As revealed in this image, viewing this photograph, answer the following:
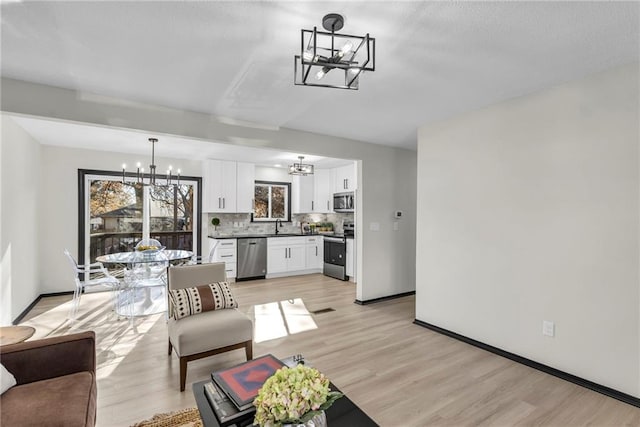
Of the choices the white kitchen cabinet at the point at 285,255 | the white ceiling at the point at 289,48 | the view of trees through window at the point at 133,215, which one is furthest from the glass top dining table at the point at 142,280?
the white ceiling at the point at 289,48

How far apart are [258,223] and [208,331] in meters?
4.81

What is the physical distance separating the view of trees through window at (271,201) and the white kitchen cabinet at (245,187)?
45cm

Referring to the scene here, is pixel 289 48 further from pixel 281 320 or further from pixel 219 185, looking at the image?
pixel 219 185

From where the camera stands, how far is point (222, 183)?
6.57m

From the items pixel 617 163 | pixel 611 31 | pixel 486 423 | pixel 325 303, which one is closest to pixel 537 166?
pixel 617 163

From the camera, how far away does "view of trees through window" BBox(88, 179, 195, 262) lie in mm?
5809

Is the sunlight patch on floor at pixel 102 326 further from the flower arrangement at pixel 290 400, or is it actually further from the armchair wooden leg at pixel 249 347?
the flower arrangement at pixel 290 400

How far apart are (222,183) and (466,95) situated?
4.94m

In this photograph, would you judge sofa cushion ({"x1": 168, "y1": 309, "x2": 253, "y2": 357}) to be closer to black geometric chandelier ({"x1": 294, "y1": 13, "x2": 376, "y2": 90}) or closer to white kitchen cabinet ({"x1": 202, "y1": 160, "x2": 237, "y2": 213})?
black geometric chandelier ({"x1": 294, "y1": 13, "x2": 376, "y2": 90})

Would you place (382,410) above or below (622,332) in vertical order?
below

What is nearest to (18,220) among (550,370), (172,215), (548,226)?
(172,215)

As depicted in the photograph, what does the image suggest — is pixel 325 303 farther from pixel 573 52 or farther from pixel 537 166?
pixel 573 52

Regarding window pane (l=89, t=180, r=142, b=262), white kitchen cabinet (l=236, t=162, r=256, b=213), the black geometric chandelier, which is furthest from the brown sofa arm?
white kitchen cabinet (l=236, t=162, r=256, b=213)

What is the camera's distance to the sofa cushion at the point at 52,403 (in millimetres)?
1436
